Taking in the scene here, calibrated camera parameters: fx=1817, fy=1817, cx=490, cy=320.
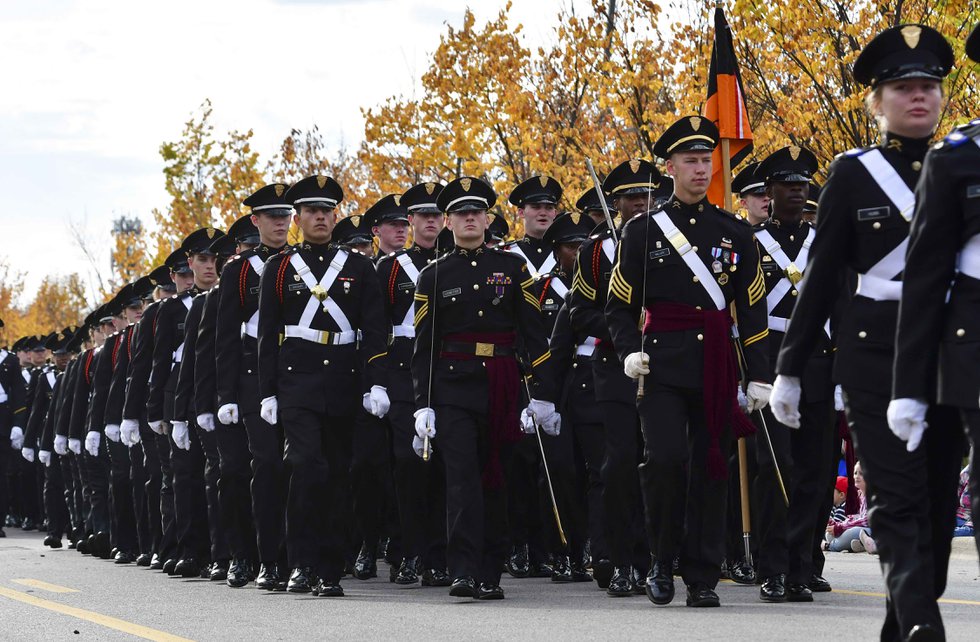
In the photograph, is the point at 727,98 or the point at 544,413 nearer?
the point at 544,413

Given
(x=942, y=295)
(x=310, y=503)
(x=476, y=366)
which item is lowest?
(x=310, y=503)

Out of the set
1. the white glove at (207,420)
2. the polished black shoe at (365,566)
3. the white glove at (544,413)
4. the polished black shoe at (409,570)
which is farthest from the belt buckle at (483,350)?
the polished black shoe at (365,566)

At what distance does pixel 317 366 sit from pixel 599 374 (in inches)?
72.0

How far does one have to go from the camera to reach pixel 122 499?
16.7 metres

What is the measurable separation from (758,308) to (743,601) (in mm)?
1560

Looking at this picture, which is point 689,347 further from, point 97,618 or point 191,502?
point 191,502

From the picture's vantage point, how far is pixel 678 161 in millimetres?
9656

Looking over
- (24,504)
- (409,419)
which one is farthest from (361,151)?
(409,419)

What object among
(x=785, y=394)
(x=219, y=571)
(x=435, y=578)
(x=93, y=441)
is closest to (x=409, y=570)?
(x=435, y=578)

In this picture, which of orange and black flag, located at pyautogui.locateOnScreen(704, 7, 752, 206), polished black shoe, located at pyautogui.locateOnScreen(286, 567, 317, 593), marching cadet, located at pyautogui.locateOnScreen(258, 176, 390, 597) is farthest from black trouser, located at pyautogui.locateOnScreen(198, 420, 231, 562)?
orange and black flag, located at pyautogui.locateOnScreen(704, 7, 752, 206)

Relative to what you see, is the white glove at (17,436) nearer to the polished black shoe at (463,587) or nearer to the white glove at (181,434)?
the white glove at (181,434)

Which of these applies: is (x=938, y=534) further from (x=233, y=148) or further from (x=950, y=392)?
(x=233, y=148)

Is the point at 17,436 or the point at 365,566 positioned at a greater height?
the point at 17,436

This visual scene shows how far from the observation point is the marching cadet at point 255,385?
11.7m
